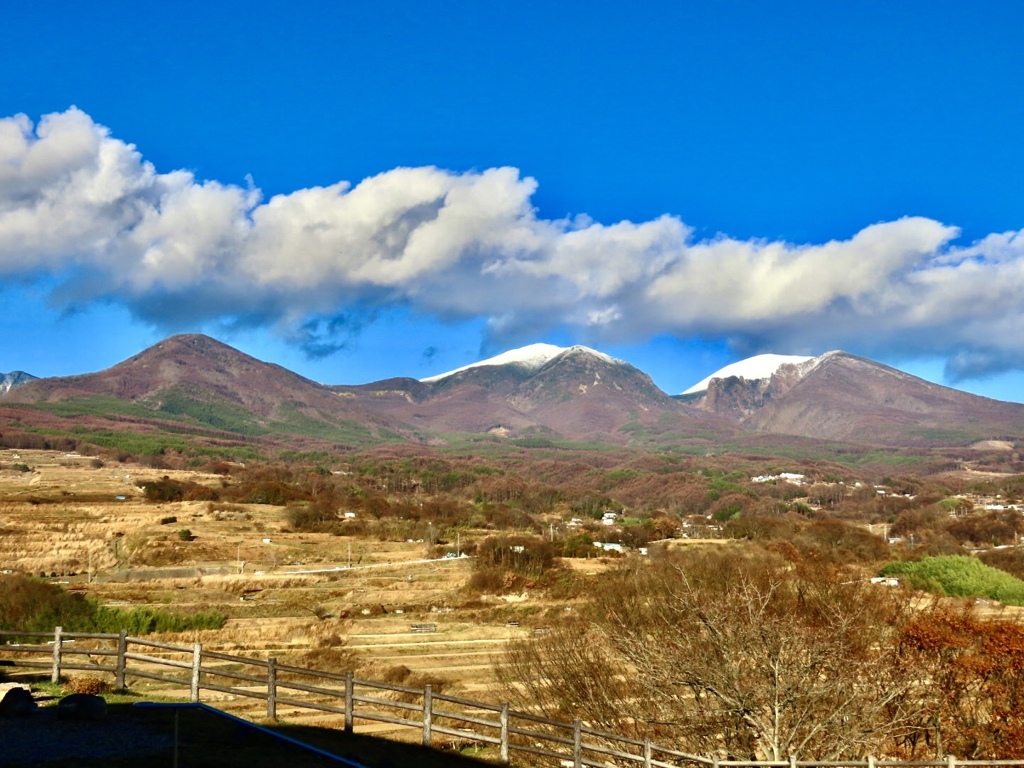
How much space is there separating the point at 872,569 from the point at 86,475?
12289cm

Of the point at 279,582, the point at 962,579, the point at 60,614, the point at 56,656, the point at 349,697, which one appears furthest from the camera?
the point at 279,582

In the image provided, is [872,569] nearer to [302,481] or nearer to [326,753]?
[326,753]

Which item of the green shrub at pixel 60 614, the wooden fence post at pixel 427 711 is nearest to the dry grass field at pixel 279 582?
the green shrub at pixel 60 614

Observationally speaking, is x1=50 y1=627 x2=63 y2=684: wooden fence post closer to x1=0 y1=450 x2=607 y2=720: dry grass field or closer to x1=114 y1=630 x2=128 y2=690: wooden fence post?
x1=114 y1=630 x2=128 y2=690: wooden fence post

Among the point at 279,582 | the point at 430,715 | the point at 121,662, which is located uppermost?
the point at 121,662

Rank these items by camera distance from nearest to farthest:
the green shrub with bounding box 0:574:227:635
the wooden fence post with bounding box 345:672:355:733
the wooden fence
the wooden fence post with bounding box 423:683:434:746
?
the wooden fence
the wooden fence post with bounding box 423:683:434:746
the wooden fence post with bounding box 345:672:355:733
the green shrub with bounding box 0:574:227:635

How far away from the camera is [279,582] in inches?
2505

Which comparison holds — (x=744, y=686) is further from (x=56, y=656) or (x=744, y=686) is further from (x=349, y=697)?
(x=56, y=656)

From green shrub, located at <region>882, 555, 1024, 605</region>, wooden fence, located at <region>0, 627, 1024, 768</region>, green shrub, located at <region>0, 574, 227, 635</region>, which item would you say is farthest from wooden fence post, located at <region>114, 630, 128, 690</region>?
green shrub, located at <region>882, 555, 1024, 605</region>

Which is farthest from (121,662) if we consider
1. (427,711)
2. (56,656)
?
(427,711)

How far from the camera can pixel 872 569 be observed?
234ft

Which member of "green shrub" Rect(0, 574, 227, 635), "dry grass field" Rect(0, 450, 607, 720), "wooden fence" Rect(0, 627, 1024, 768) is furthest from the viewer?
"dry grass field" Rect(0, 450, 607, 720)

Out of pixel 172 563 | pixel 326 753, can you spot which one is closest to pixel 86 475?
pixel 172 563

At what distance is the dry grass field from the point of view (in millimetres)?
41938
